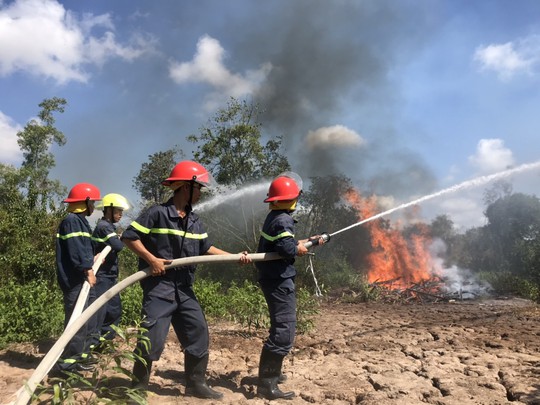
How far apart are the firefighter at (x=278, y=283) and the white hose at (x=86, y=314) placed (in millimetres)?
176

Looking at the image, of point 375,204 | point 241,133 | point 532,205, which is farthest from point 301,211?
point 532,205

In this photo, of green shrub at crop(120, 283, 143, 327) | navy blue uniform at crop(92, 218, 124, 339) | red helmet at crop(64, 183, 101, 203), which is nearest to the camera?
red helmet at crop(64, 183, 101, 203)

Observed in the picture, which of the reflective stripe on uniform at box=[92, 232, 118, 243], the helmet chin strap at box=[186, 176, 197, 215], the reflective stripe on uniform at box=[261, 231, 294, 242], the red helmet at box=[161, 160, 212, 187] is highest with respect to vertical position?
the red helmet at box=[161, 160, 212, 187]

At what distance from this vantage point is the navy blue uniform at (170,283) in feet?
11.0

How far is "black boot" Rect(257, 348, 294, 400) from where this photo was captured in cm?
370

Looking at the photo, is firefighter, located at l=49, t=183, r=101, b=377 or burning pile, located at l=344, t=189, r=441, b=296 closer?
firefighter, located at l=49, t=183, r=101, b=377

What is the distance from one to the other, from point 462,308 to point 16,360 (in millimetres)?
8128

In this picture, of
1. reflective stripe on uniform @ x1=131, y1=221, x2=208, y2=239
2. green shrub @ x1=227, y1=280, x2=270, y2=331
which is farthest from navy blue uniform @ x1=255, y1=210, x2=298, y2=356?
green shrub @ x1=227, y1=280, x2=270, y2=331

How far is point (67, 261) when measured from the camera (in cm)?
420

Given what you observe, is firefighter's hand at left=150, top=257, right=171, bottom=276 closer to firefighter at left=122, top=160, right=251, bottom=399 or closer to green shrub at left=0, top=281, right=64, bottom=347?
firefighter at left=122, top=160, right=251, bottom=399

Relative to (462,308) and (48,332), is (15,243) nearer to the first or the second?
(48,332)

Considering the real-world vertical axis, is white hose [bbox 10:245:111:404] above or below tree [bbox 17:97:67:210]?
below

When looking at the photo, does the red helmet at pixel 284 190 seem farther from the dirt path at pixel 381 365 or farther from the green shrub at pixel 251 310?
the green shrub at pixel 251 310

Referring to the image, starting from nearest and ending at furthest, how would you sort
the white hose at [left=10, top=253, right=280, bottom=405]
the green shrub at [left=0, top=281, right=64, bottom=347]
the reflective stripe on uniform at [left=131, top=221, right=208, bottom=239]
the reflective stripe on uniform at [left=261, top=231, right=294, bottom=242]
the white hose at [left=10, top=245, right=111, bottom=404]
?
the white hose at [left=10, top=253, right=280, bottom=405] → the reflective stripe on uniform at [left=131, top=221, right=208, bottom=239] → the reflective stripe on uniform at [left=261, top=231, right=294, bottom=242] → the white hose at [left=10, top=245, right=111, bottom=404] → the green shrub at [left=0, top=281, right=64, bottom=347]
